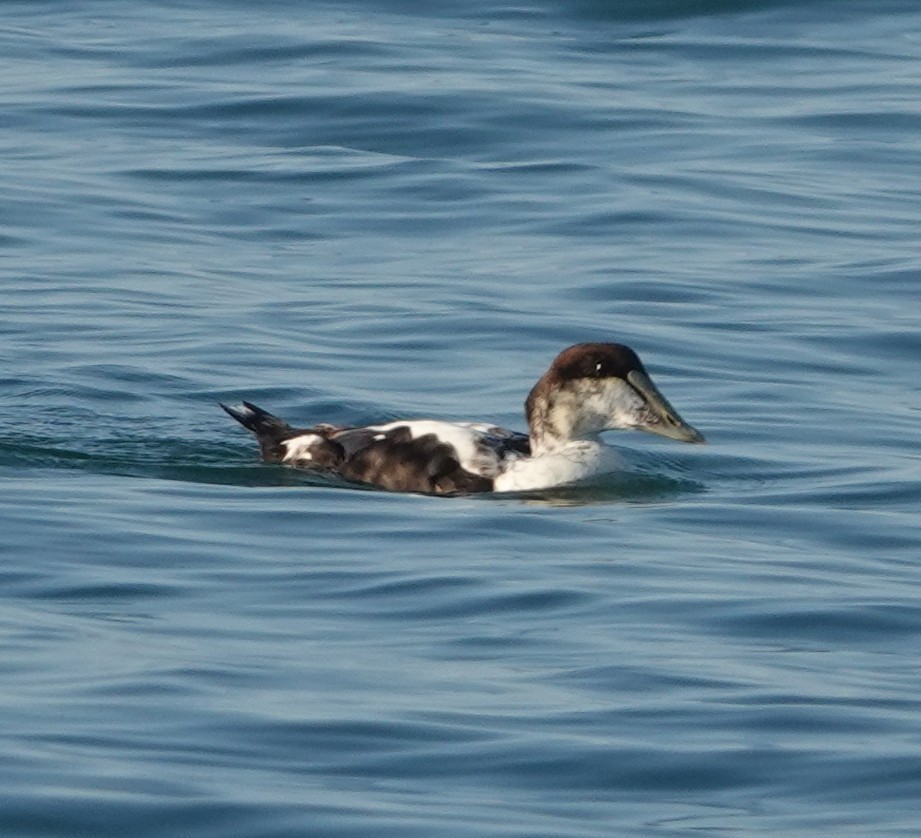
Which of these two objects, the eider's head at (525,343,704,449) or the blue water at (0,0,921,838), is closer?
the blue water at (0,0,921,838)

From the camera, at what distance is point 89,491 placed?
36.4 ft

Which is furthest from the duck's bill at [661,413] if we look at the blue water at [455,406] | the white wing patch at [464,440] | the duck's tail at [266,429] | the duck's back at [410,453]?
the duck's tail at [266,429]

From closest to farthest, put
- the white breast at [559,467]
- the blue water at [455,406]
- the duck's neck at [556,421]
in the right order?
1. the blue water at [455,406]
2. the white breast at [559,467]
3. the duck's neck at [556,421]

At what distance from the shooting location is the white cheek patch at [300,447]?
11633 millimetres

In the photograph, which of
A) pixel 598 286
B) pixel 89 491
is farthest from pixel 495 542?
pixel 598 286

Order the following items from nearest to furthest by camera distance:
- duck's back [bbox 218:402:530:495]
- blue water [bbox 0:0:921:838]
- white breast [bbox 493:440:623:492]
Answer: blue water [bbox 0:0:921:838]
duck's back [bbox 218:402:530:495]
white breast [bbox 493:440:623:492]

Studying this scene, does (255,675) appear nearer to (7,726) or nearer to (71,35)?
(7,726)

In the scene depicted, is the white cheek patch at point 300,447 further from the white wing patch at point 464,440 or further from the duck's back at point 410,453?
the white wing patch at point 464,440

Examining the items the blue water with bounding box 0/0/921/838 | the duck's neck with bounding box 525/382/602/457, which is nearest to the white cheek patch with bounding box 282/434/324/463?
the blue water with bounding box 0/0/921/838

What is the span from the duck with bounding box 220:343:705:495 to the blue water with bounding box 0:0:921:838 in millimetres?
148

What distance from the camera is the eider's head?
38.4ft

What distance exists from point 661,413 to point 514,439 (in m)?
0.63

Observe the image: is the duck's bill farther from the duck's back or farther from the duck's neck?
the duck's back

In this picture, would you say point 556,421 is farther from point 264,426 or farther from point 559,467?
point 264,426
